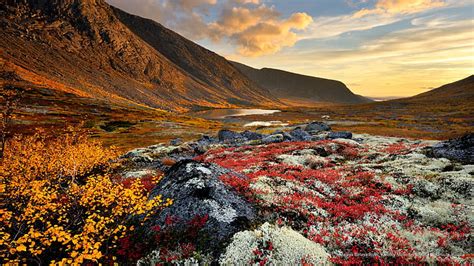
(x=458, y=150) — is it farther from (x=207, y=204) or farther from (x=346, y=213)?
(x=207, y=204)

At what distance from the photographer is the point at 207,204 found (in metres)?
14.4

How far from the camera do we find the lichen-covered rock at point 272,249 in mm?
11416

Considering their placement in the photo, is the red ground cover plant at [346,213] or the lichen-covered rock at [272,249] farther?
the red ground cover plant at [346,213]

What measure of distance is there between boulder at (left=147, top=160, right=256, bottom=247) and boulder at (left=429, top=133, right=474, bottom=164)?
25785 millimetres

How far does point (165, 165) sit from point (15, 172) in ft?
55.3

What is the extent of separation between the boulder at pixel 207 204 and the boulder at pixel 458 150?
2578 centimetres

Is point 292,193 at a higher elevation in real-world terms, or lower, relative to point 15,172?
higher

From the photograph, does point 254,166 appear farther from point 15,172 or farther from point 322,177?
point 15,172

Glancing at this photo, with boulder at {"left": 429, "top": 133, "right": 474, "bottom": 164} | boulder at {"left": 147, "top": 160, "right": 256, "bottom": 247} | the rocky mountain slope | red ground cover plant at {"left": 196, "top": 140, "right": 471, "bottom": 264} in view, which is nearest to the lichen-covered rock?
the rocky mountain slope

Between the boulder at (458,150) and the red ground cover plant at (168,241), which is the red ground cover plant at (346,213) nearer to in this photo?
the red ground cover plant at (168,241)

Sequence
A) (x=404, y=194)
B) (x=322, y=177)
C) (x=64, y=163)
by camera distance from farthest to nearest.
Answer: (x=64, y=163)
(x=322, y=177)
(x=404, y=194)

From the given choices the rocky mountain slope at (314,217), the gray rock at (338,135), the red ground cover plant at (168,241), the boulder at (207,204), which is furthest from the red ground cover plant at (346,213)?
the gray rock at (338,135)

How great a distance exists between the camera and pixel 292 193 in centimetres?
1878

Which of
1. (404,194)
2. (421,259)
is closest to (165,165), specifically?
(404,194)
